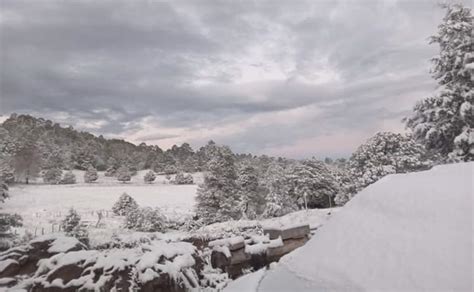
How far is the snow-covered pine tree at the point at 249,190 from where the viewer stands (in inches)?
1056

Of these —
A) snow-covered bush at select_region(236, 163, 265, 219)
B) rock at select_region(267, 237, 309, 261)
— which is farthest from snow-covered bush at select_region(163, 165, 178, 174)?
rock at select_region(267, 237, 309, 261)

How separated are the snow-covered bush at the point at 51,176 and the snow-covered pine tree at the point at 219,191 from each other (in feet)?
78.3

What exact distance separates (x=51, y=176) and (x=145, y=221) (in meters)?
24.1

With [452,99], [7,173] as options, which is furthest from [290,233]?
[7,173]

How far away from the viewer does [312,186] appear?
95.8ft

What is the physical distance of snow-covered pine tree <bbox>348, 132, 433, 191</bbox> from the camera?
2267 centimetres

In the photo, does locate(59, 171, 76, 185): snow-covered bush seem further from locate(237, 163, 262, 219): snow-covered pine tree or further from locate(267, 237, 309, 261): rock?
locate(267, 237, 309, 261): rock

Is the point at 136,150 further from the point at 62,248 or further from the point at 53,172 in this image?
the point at 62,248

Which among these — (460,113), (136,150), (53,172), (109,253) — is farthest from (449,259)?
(136,150)

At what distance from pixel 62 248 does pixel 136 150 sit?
59060 millimetres

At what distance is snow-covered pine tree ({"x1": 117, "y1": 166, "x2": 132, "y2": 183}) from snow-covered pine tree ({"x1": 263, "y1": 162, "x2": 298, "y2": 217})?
78.1 ft

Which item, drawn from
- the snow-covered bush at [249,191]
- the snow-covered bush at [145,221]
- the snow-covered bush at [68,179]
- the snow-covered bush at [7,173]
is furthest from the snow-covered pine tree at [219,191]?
the snow-covered bush at [68,179]

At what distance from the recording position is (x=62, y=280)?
5832mm

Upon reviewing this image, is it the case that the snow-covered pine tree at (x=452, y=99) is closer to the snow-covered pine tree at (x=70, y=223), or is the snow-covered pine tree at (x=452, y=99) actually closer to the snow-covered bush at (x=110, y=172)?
the snow-covered pine tree at (x=70, y=223)
